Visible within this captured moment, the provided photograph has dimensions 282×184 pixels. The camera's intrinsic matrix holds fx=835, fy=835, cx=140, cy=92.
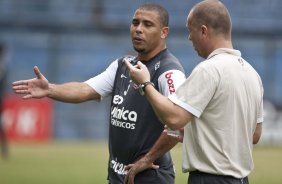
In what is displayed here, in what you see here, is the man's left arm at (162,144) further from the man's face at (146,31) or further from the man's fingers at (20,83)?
the man's fingers at (20,83)

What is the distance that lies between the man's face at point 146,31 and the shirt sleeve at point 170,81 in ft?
1.35

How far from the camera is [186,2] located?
33031 millimetres

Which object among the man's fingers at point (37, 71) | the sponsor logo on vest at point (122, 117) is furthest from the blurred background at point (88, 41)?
the man's fingers at point (37, 71)

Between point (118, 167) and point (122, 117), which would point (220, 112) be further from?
point (118, 167)

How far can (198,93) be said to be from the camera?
583 centimetres

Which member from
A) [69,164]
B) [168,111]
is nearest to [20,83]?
[168,111]

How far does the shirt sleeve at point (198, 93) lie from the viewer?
5.82 m

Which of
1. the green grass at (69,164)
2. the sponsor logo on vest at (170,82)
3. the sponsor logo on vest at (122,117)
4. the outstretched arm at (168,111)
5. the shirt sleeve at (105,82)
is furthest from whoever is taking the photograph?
the green grass at (69,164)

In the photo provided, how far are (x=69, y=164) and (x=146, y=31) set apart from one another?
11.5m

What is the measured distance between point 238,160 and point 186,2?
89.5ft

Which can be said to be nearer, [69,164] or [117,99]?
[117,99]

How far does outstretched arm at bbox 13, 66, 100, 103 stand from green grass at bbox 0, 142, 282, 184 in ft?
22.7

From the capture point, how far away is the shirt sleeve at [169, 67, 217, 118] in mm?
5824

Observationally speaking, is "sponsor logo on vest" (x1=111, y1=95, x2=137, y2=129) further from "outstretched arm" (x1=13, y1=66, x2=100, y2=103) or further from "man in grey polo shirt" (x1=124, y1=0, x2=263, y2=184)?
"man in grey polo shirt" (x1=124, y1=0, x2=263, y2=184)
